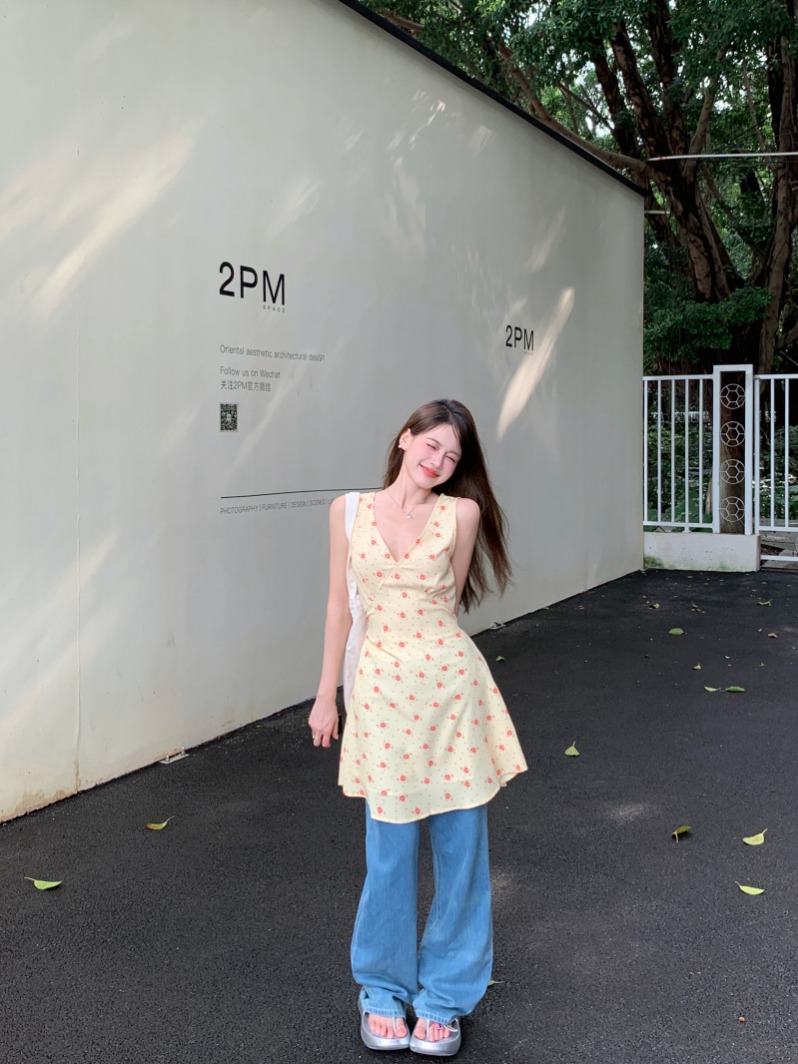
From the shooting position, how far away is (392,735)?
2.59 m

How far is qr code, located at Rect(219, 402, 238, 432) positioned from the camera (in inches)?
212

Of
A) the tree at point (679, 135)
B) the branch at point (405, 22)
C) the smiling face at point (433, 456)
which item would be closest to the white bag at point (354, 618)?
the smiling face at point (433, 456)

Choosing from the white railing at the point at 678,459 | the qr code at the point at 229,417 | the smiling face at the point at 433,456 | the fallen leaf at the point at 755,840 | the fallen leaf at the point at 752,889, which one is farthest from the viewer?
the white railing at the point at 678,459

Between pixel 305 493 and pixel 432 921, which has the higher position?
pixel 305 493

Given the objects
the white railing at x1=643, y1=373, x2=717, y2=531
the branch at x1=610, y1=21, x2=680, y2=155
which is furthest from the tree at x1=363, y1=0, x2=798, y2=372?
the white railing at x1=643, y1=373, x2=717, y2=531

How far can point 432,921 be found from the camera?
2689 millimetres

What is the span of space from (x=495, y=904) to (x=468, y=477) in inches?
59.1

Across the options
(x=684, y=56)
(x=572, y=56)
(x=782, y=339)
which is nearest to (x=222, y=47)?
(x=684, y=56)

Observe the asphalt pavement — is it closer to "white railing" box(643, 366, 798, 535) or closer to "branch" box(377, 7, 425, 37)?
"white railing" box(643, 366, 798, 535)

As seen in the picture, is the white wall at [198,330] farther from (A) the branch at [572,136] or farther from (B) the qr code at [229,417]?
(A) the branch at [572,136]

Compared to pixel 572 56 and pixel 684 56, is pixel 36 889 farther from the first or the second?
pixel 572 56

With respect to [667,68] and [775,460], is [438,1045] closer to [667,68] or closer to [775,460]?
[667,68]

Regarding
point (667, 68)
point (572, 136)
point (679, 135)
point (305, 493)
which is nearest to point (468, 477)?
point (305, 493)

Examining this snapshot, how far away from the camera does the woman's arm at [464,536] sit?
273cm
